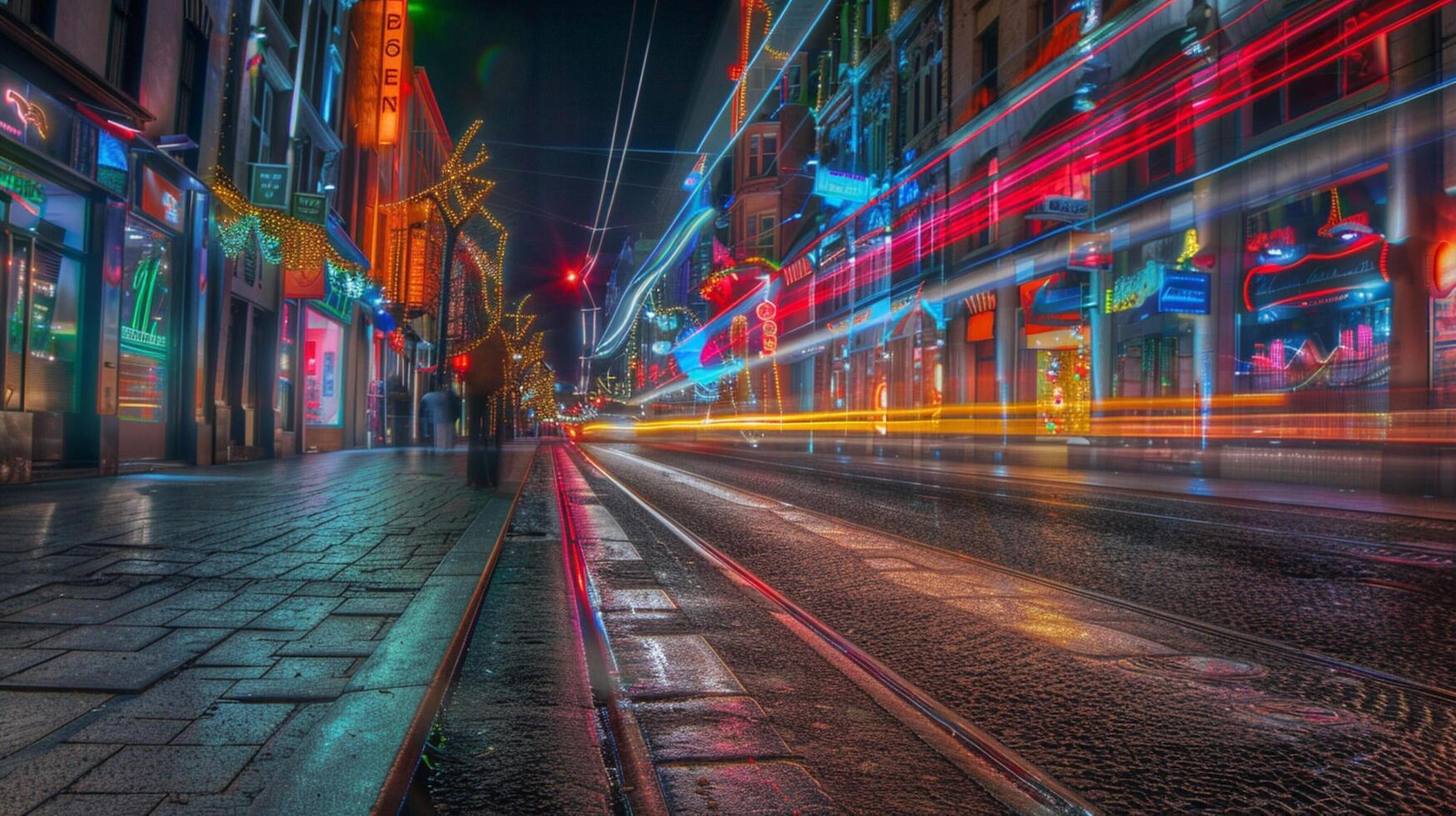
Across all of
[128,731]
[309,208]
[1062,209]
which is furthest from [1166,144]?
[128,731]

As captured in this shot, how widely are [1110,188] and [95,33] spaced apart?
21239 millimetres

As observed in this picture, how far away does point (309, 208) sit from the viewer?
1845 cm

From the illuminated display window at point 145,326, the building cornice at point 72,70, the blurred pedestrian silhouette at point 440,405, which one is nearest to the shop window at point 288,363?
the blurred pedestrian silhouette at point 440,405

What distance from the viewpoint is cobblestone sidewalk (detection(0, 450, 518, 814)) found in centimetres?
234

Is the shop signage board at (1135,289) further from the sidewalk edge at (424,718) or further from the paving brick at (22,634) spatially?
the paving brick at (22,634)

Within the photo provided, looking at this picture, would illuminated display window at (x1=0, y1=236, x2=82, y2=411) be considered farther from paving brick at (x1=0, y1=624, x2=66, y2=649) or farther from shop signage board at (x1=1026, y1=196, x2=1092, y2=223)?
shop signage board at (x1=1026, y1=196, x2=1092, y2=223)

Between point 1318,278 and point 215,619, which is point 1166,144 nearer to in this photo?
point 1318,278

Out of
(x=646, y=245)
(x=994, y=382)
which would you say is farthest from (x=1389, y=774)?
(x=646, y=245)

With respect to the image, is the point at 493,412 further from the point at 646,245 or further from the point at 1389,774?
the point at 646,245

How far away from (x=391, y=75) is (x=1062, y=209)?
19.4 metres

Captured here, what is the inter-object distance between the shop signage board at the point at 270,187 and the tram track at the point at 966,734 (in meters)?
15.5

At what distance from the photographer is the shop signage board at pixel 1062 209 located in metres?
23.5

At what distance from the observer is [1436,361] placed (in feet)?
47.5

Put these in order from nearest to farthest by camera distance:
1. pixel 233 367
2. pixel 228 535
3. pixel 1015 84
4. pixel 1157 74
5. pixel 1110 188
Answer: pixel 228 535 < pixel 233 367 < pixel 1157 74 < pixel 1110 188 < pixel 1015 84
